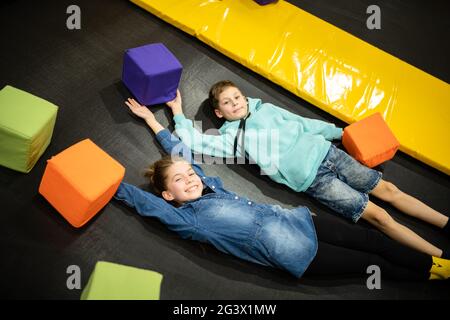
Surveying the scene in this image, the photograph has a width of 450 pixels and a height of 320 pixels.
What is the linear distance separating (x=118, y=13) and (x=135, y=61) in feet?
3.06

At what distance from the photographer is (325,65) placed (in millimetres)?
3404

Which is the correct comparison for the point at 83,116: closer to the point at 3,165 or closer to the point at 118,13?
the point at 3,165

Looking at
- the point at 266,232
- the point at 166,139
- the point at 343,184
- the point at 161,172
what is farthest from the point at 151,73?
the point at 343,184

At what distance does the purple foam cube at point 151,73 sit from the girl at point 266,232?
571 millimetres

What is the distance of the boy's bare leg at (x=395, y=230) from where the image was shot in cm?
264

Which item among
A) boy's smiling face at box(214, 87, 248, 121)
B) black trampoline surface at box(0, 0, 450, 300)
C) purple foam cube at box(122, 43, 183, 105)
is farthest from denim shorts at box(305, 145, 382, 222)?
purple foam cube at box(122, 43, 183, 105)

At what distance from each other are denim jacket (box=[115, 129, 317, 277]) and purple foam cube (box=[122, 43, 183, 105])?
712 millimetres

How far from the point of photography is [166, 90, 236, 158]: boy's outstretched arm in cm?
281

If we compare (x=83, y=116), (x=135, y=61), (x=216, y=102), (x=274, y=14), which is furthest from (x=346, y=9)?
(x=83, y=116)

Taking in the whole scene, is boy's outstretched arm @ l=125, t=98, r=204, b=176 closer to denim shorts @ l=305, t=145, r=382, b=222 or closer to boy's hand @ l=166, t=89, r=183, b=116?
boy's hand @ l=166, t=89, r=183, b=116

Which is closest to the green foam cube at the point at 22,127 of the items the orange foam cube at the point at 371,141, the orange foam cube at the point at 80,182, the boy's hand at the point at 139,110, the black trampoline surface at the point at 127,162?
the black trampoline surface at the point at 127,162

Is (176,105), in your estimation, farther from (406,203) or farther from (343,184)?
(406,203)

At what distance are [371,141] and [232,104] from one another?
88 cm
